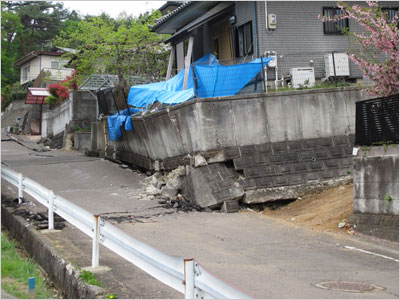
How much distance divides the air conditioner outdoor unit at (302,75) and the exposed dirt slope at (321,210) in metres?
4.21

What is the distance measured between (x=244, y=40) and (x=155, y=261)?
14.2 meters

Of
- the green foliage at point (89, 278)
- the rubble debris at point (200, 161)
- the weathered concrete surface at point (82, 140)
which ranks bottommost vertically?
the green foliage at point (89, 278)

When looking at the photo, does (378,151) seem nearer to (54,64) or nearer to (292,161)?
(292,161)

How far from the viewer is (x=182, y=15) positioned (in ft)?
63.8

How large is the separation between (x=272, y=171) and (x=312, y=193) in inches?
50.2

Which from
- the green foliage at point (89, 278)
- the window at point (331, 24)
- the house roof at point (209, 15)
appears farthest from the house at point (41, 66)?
the green foliage at point (89, 278)

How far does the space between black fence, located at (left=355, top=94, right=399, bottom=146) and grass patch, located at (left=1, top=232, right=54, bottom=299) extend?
22.5ft

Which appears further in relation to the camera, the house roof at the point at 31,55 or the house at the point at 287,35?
the house roof at the point at 31,55

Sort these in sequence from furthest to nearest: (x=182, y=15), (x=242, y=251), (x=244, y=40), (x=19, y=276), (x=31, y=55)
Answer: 1. (x=31, y=55)
2. (x=182, y=15)
3. (x=244, y=40)
4. (x=242, y=251)
5. (x=19, y=276)

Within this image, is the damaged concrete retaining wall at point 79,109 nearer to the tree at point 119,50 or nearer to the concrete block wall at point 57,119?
the concrete block wall at point 57,119

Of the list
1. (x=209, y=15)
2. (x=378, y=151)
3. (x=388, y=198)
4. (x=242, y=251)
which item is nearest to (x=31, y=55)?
(x=209, y=15)

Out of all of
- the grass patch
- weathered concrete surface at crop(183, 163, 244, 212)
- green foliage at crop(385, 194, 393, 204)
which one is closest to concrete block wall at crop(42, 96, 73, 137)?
weathered concrete surface at crop(183, 163, 244, 212)

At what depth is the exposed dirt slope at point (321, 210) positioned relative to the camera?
10.3 m

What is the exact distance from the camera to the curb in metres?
5.36
